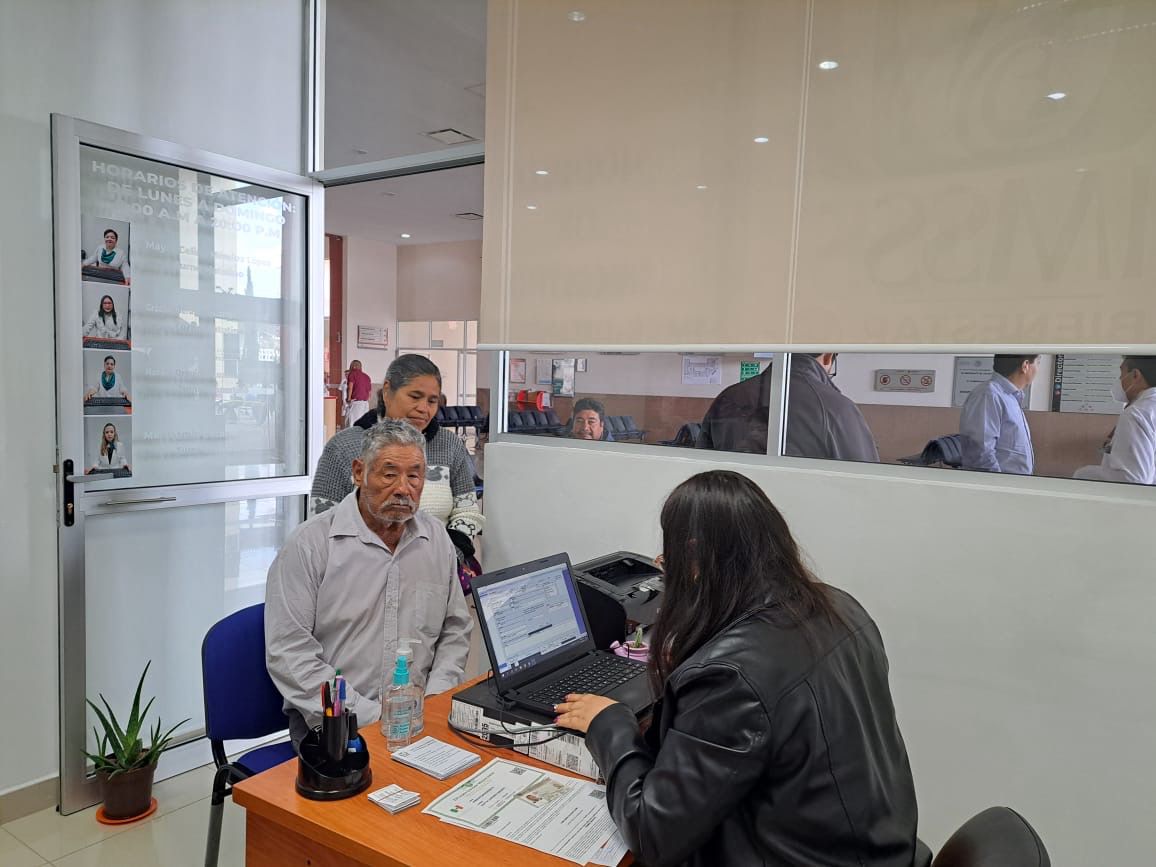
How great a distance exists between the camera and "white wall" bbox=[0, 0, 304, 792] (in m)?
2.44

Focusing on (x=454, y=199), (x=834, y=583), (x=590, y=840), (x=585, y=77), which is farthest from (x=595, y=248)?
(x=454, y=199)

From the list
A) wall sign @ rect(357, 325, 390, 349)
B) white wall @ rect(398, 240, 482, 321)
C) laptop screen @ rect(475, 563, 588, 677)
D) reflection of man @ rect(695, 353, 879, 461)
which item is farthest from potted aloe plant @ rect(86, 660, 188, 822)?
wall sign @ rect(357, 325, 390, 349)

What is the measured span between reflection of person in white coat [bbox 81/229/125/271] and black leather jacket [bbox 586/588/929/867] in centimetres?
258

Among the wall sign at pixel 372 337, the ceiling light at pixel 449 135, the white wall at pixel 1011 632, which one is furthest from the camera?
the wall sign at pixel 372 337

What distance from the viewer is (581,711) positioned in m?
1.40

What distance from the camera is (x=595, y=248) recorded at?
2508 millimetres

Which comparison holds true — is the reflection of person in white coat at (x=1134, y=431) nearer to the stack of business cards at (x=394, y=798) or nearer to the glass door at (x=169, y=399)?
the stack of business cards at (x=394, y=798)

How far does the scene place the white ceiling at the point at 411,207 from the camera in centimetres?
770

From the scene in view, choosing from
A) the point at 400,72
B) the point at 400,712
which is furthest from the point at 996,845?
the point at 400,72

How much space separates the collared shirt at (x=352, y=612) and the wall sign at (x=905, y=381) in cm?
134

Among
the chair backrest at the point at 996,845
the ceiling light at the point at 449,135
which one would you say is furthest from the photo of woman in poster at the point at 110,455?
the ceiling light at the point at 449,135

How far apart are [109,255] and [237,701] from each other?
173 cm

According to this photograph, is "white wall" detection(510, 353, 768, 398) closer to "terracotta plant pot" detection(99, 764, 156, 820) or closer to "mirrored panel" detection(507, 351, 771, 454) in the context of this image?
"mirrored panel" detection(507, 351, 771, 454)

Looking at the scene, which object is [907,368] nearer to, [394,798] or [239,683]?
[394,798]
